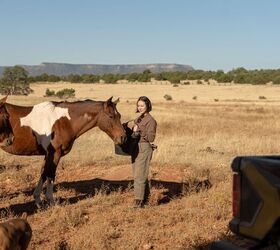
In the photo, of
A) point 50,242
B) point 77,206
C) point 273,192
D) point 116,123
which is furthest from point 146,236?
point 273,192

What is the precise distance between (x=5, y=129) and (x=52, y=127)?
3.63 ft

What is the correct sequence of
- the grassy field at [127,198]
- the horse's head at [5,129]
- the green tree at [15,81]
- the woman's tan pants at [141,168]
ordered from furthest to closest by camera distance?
the green tree at [15,81], the woman's tan pants at [141,168], the horse's head at [5,129], the grassy field at [127,198]

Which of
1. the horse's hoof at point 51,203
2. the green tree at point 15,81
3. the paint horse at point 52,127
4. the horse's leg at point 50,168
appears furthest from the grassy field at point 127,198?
the green tree at point 15,81

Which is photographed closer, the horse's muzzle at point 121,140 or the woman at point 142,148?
the woman at point 142,148

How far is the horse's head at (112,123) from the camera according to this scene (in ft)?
28.9

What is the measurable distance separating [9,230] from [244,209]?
2278 mm

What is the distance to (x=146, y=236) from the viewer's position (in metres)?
6.80

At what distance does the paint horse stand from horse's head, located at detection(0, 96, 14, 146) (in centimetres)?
44

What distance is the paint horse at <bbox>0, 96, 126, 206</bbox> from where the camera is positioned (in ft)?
29.4

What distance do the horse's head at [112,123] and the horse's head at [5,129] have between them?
5.42 feet

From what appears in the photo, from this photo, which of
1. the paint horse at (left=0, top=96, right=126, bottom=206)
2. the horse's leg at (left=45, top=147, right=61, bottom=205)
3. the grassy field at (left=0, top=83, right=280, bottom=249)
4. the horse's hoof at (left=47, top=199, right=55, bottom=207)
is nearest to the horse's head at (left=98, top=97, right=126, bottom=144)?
the paint horse at (left=0, top=96, right=126, bottom=206)

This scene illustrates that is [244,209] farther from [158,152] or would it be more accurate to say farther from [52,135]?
[158,152]

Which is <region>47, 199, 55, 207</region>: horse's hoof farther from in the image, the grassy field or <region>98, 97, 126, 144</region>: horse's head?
<region>98, 97, 126, 144</region>: horse's head

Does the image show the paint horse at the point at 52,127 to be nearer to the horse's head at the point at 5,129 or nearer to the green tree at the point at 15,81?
the horse's head at the point at 5,129
